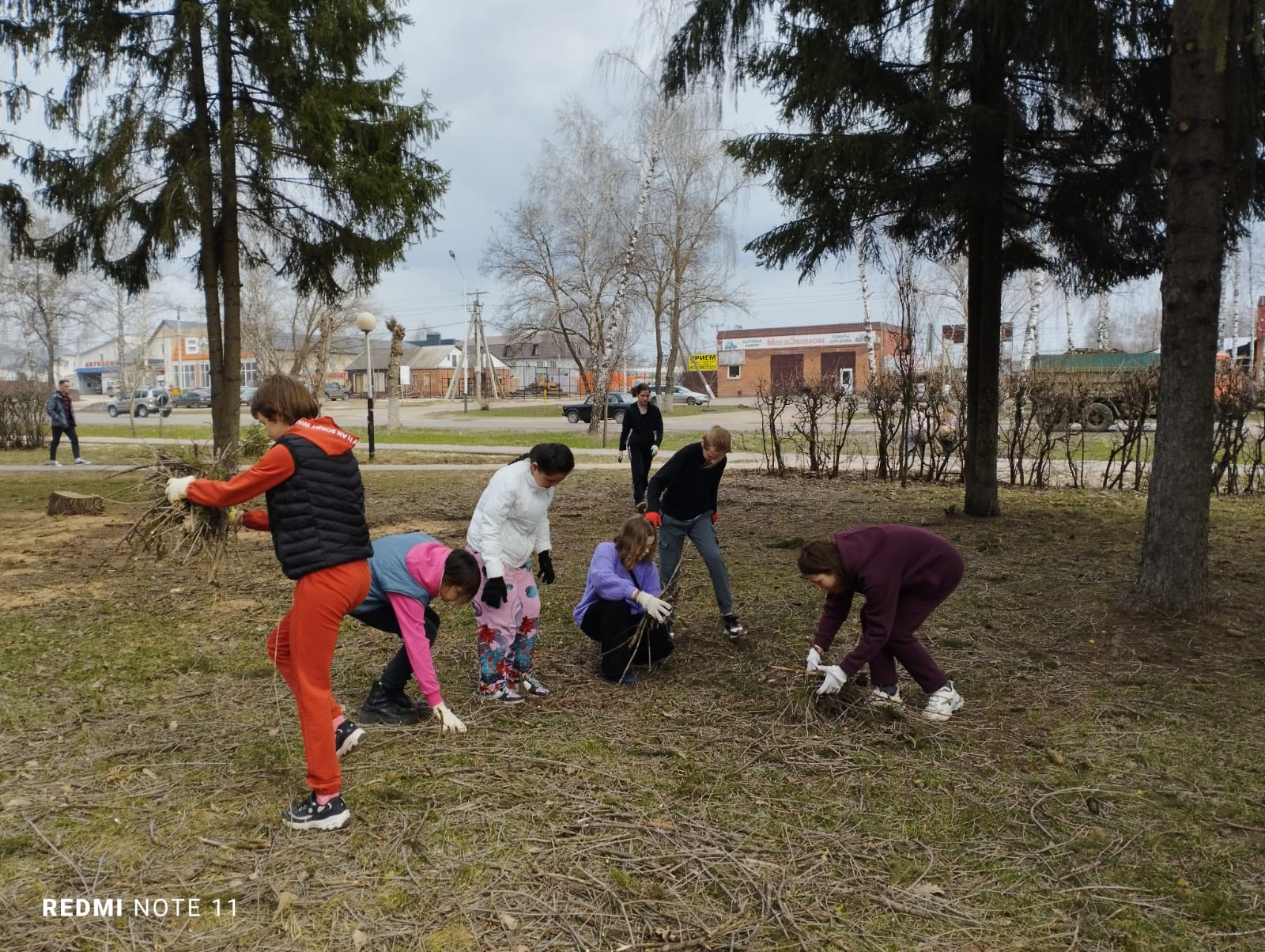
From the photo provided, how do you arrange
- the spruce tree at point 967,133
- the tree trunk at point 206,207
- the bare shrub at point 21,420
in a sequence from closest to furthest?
the spruce tree at point 967,133 < the tree trunk at point 206,207 < the bare shrub at point 21,420

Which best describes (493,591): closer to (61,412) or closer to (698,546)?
(698,546)

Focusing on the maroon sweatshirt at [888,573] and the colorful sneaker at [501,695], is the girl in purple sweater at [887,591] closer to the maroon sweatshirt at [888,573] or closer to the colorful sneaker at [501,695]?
the maroon sweatshirt at [888,573]

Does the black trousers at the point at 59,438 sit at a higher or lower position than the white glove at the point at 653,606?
higher

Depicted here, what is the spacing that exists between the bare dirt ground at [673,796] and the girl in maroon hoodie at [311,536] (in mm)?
285

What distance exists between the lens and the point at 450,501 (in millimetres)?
11547

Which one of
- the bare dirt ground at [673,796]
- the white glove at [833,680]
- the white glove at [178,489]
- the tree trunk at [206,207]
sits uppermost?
the tree trunk at [206,207]

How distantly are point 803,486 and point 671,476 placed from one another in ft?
25.7

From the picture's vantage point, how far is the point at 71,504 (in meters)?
10.5

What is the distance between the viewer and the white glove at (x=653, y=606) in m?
4.44

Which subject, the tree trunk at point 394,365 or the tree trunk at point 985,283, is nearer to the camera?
the tree trunk at point 985,283

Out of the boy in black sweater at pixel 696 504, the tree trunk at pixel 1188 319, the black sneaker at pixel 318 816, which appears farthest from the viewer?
the boy in black sweater at pixel 696 504

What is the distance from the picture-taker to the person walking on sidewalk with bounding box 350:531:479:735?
12.2 feet

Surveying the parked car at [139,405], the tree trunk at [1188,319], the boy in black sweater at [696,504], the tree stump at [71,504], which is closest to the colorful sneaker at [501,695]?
the boy in black sweater at [696,504]

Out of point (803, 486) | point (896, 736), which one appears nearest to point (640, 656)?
point (896, 736)
